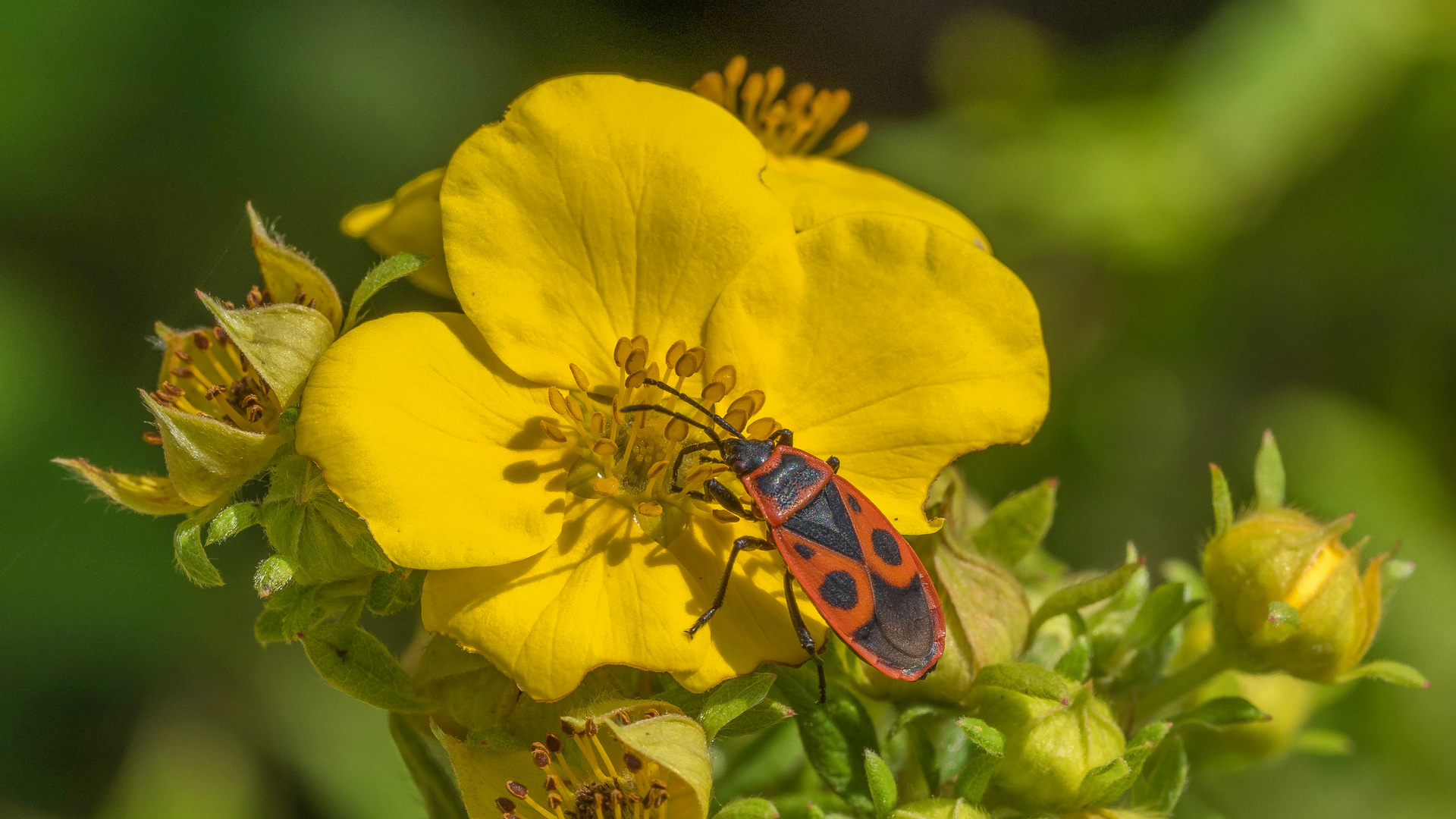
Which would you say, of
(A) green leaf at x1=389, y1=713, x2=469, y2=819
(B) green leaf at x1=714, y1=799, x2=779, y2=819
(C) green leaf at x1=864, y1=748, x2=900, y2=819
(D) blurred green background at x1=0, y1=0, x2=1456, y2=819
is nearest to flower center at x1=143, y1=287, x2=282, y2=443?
(A) green leaf at x1=389, y1=713, x2=469, y2=819

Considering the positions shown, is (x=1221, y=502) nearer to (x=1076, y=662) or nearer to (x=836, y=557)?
(x=1076, y=662)

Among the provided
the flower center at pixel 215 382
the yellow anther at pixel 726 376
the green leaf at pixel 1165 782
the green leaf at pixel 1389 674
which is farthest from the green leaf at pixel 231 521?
the green leaf at pixel 1389 674

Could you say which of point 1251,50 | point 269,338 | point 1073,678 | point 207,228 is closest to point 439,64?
point 207,228

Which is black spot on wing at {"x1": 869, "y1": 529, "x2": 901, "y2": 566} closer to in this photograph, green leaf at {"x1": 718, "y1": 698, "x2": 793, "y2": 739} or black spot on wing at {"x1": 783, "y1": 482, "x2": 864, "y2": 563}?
black spot on wing at {"x1": 783, "y1": 482, "x2": 864, "y2": 563}

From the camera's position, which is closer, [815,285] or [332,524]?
[332,524]

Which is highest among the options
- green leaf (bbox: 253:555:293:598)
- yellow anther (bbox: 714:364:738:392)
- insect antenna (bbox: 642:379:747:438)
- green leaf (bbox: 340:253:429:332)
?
green leaf (bbox: 340:253:429:332)

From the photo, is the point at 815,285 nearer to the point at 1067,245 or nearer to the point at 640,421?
the point at 640,421

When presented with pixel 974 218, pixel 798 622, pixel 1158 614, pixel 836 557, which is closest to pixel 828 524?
pixel 836 557
